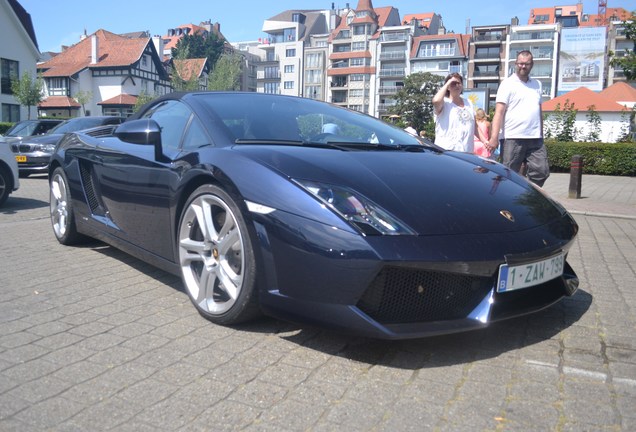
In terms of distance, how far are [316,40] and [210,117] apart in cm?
10279

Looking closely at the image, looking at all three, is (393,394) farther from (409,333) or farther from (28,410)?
(28,410)

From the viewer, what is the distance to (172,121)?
3.85 meters

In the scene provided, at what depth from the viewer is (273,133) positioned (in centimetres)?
341

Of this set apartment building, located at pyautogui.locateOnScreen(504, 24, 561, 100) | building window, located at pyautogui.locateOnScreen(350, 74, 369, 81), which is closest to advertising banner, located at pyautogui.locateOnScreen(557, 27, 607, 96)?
apartment building, located at pyautogui.locateOnScreen(504, 24, 561, 100)

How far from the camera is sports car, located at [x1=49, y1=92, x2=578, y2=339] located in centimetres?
251

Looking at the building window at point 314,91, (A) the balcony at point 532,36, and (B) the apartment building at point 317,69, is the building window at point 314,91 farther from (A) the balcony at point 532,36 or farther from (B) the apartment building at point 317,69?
(A) the balcony at point 532,36

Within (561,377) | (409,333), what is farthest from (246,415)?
(561,377)

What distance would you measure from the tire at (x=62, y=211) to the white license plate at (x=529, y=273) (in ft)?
12.1

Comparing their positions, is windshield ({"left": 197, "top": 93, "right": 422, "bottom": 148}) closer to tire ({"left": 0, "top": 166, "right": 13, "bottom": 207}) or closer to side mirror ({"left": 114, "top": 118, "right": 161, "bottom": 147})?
side mirror ({"left": 114, "top": 118, "right": 161, "bottom": 147})

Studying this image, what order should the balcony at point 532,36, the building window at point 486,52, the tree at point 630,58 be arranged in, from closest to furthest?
the tree at point 630,58, the balcony at point 532,36, the building window at point 486,52

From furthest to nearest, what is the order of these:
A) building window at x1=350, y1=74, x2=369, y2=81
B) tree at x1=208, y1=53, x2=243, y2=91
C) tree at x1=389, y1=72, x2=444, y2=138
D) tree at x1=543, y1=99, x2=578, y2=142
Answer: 1. building window at x1=350, y1=74, x2=369, y2=81
2. tree at x1=389, y1=72, x2=444, y2=138
3. tree at x1=208, y1=53, x2=243, y2=91
4. tree at x1=543, y1=99, x2=578, y2=142

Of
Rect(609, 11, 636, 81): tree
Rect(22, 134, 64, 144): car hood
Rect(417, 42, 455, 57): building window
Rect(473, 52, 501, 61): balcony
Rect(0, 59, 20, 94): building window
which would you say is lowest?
Rect(22, 134, 64, 144): car hood

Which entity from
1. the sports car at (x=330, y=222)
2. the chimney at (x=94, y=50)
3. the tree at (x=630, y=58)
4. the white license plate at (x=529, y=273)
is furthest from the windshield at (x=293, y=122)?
the chimney at (x=94, y=50)

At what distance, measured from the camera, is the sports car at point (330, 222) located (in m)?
2.51
